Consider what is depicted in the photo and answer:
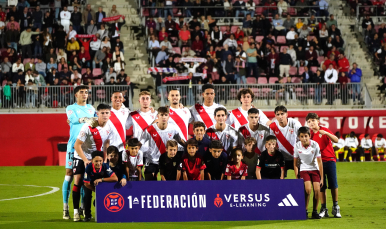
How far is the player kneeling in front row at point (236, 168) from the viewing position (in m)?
9.20

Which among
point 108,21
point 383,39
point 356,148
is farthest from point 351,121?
point 108,21

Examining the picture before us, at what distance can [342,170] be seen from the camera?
17922 millimetres

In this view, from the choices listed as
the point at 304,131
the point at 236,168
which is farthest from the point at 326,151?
the point at 236,168

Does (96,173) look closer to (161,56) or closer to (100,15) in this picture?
(161,56)

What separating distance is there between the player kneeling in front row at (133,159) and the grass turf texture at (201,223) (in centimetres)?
121

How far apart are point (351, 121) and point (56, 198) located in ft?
44.5

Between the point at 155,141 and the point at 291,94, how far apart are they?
12.7 meters

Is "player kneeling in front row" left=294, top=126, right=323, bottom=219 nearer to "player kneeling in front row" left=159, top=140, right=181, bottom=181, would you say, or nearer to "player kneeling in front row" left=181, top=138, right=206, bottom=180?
"player kneeling in front row" left=181, top=138, right=206, bottom=180

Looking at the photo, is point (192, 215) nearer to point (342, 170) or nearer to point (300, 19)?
point (342, 170)

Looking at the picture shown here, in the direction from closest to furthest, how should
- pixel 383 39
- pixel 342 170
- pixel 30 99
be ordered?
pixel 342 170 < pixel 30 99 < pixel 383 39

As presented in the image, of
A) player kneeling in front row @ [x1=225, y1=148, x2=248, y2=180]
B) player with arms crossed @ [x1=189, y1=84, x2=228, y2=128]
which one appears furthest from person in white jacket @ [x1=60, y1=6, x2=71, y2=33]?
player kneeling in front row @ [x1=225, y1=148, x2=248, y2=180]

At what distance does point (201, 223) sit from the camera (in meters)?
8.34

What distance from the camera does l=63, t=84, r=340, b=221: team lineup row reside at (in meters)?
8.91

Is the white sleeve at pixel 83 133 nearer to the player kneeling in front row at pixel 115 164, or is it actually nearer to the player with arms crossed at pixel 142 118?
the player kneeling in front row at pixel 115 164
